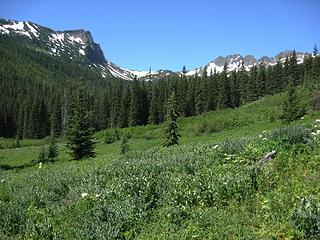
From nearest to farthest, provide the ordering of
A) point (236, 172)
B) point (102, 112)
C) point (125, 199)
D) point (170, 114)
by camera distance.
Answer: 1. point (125, 199)
2. point (236, 172)
3. point (170, 114)
4. point (102, 112)

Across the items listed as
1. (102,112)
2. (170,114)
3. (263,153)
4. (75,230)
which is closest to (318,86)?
(170,114)

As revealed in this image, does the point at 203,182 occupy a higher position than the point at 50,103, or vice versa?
the point at 50,103

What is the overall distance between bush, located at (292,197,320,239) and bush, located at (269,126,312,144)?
5015 millimetres

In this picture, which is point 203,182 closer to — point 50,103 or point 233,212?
point 233,212

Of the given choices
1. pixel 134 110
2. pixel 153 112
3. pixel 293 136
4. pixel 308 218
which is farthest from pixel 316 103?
pixel 134 110

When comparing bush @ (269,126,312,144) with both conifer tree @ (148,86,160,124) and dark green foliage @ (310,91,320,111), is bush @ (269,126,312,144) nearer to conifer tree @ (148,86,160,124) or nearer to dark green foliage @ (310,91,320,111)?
dark green foliage @ (310,91,320,111)

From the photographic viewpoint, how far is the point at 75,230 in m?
8.85

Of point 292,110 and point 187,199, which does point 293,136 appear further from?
point 292,110

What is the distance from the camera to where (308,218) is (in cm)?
734

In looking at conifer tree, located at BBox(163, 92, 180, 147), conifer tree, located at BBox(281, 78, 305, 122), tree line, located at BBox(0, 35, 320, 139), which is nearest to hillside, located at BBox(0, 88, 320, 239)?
conifer tree, located at BBox(281, 78, 305, 122)

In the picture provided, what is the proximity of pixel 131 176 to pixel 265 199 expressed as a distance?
4466mm

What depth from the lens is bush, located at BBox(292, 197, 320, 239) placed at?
23.6 feet

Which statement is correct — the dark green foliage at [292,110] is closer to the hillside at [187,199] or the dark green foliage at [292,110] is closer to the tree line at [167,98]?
the hillside at [187,199]

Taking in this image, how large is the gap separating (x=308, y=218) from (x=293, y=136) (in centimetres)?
579
